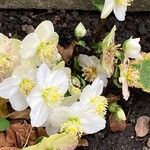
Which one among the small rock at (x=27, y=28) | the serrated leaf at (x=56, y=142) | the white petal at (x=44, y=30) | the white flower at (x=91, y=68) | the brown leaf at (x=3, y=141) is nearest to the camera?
the serrated leaf at (x=56, y=142)

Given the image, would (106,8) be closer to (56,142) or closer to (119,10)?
(119,10)

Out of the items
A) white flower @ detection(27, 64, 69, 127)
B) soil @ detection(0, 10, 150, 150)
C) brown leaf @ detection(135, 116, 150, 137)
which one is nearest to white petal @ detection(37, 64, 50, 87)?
white flower @ detection(27, 64, 69, 127)

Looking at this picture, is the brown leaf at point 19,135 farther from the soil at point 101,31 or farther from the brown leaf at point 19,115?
the soil at point 101,31

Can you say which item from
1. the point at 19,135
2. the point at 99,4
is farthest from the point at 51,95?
the point at 99,4

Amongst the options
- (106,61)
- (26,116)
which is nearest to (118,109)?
(106,61)

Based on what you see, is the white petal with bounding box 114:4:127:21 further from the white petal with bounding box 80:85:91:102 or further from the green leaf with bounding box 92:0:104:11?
the white petal with bounding box 80:85:91:102

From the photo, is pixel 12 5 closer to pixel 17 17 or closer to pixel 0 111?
pixel 17 17

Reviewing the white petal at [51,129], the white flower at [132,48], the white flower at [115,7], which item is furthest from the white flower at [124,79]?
the white petal at [51,129]
